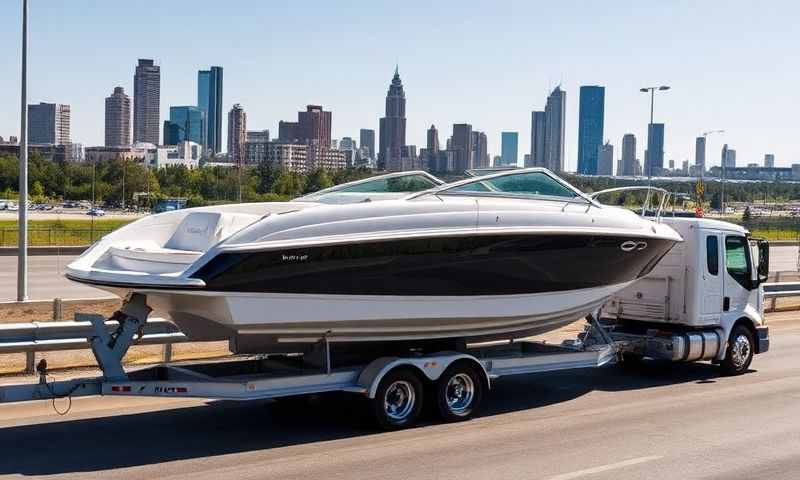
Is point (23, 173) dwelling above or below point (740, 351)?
above

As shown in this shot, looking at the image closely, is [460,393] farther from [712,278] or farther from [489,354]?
[712,278]

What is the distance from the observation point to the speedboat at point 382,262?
10.5 metres

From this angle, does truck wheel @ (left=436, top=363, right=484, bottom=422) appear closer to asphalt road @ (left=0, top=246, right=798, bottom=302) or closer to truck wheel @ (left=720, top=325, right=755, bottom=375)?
truck wheel @ (left=720, top=325, right=755, bottom=375)

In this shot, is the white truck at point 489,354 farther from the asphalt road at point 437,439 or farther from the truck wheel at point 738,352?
the asphalt road at point 437,439

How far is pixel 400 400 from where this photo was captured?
458 inches

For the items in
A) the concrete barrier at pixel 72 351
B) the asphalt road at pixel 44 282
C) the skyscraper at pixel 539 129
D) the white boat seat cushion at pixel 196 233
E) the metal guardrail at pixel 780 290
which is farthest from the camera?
the skyscraper at pixel 539 129

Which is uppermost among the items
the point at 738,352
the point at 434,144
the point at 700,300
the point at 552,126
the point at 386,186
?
the point at 552,126

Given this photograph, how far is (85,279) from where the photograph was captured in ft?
34.9

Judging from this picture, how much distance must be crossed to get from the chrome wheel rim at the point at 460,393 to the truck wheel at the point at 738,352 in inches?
208

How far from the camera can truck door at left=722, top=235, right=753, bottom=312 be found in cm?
1562

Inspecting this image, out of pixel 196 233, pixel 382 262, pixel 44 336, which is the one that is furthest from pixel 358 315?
pixel 44 336

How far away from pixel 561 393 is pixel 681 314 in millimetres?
2404

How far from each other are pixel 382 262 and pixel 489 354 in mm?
2441

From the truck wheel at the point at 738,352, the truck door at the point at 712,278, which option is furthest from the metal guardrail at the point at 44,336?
the truck wheel at the point at 738,352
